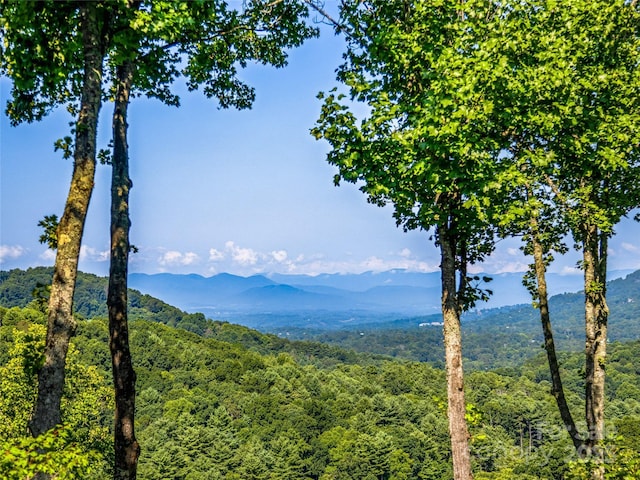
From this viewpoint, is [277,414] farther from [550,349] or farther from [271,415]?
[550,349]

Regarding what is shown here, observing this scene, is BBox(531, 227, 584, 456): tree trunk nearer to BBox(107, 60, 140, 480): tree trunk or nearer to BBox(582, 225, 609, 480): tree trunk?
BBox(582, 225, 609, 480): tree trunk

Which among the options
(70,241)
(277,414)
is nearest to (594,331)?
(70,241)

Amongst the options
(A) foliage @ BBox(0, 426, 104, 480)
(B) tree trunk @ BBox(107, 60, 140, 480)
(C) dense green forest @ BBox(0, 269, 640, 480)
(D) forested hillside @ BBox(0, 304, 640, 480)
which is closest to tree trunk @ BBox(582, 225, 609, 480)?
(C) dense green forest @ BBox(0, 269, 640, 480)

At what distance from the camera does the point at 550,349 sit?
9641 mm

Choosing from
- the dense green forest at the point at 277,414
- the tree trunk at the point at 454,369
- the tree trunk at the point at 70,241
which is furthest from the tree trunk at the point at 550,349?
the tree trunk at the point at 70,241

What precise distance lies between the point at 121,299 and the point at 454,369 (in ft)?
18.9

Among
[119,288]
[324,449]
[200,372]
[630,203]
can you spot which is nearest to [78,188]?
[119,288]

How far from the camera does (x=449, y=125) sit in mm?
6012

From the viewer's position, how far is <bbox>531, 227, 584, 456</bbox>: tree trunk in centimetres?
949

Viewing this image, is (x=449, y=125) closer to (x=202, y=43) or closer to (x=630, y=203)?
(x=202, y=43)

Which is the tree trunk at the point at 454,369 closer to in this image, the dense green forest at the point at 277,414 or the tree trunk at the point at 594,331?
the dense green forest at the point at 277,414

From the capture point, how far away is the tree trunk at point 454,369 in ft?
25.1

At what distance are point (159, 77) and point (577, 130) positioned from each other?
8411mm

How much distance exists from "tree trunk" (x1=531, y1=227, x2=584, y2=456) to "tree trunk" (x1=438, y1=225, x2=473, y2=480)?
7.93ft
